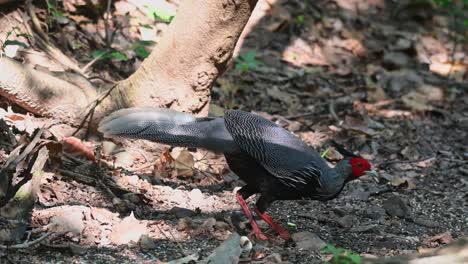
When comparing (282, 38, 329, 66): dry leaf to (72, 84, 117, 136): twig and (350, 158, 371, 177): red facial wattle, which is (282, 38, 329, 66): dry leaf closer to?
(72, 84, 117, 136): twig

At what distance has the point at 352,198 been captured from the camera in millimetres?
5352

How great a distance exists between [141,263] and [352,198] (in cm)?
205

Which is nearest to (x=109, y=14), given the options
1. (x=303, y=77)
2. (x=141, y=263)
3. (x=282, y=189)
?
(x=303, y=77)

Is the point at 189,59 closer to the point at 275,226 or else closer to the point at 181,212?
the point at 181,212

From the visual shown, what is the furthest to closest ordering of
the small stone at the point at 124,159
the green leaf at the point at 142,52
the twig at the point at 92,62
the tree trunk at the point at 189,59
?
1. the green leaf at the point at 142,52
2. the twig at the point at 92,62
3. the small stone at the point at 124,159
4. the tree trunk at the point at 189,59

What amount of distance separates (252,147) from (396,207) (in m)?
1.20

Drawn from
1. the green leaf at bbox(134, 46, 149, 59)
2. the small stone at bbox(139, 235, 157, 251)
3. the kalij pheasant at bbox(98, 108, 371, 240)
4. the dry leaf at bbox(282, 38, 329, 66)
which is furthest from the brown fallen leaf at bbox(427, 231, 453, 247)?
the dry leaf at bbox(282, 38, 329, 66)

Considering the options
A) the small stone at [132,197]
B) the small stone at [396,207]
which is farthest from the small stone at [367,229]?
the small stone at [132,197]

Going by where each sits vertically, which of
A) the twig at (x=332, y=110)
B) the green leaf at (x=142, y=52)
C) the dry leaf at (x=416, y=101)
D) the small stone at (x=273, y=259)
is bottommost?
the dry leaf at (x=416, y=101)

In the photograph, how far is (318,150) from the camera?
617 cm

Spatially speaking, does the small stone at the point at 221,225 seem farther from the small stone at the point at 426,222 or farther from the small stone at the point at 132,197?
the small stone at the point at 426,222

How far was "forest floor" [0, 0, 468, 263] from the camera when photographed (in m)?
4.14

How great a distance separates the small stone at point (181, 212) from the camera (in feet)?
14.9

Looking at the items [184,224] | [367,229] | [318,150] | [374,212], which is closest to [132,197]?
[184,224]
